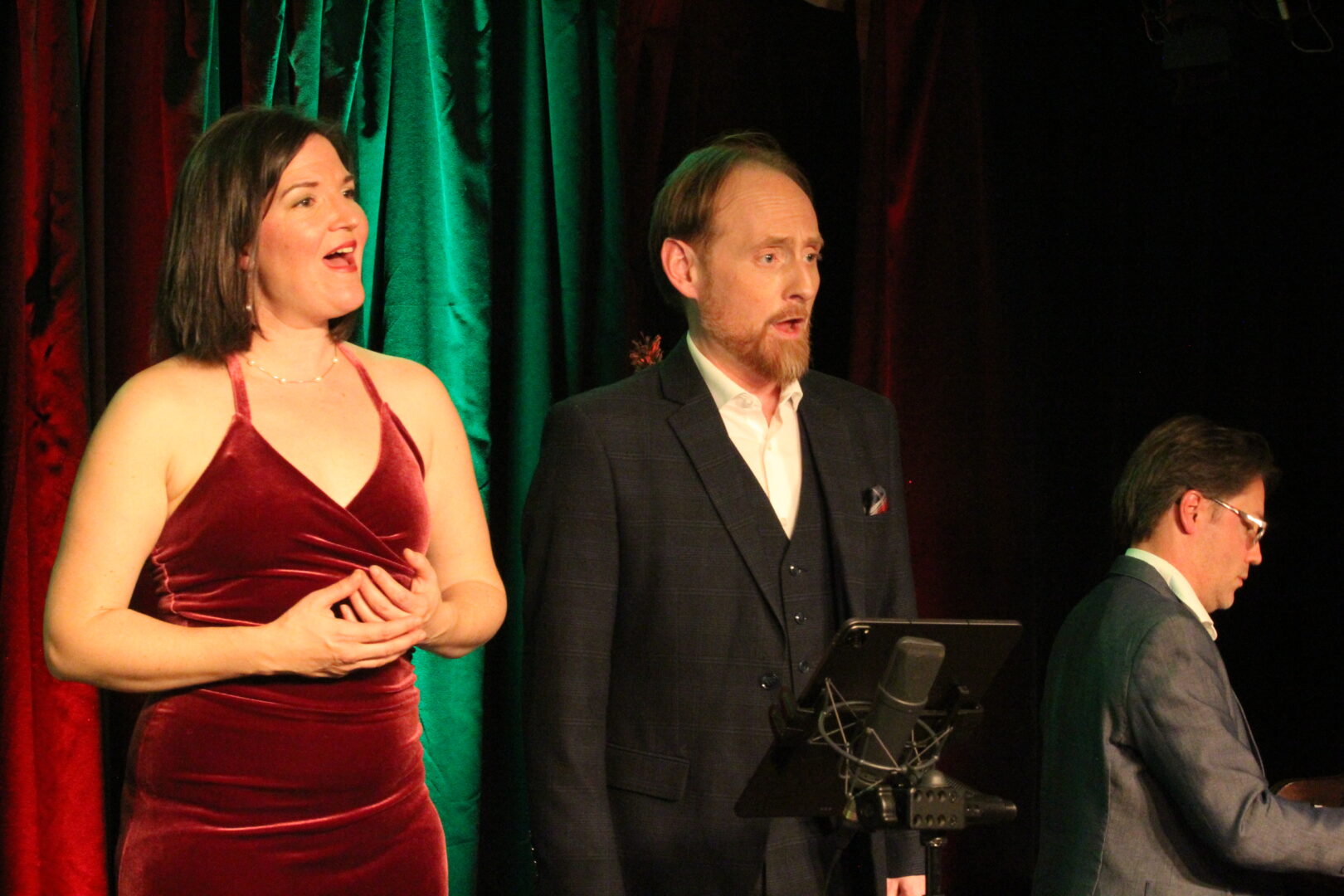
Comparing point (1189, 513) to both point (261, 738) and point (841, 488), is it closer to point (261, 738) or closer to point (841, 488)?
point (841, 488)

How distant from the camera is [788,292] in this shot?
2557mm

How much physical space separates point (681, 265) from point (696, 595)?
0.69 m

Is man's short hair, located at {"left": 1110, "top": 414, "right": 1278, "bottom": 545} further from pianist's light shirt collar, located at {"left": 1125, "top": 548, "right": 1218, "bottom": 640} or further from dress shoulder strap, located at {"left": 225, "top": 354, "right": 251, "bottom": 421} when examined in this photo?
dress shoulder strap, located at {"left": 225, "top": 354, "right": 251, "bottom": 421}

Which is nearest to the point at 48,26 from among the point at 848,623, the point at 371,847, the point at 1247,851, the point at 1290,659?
the point at 371,847

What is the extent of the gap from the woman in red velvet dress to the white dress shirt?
1.84 ft

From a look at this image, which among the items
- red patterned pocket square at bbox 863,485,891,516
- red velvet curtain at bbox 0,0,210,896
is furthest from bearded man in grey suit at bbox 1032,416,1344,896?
red velvet curtain at bbox 0,0,210,896

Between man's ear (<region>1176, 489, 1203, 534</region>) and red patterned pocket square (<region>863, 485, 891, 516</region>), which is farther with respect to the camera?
man's ear (<region>1176, 489, 1203, 534</region>)

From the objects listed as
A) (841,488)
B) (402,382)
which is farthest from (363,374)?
(841,488)

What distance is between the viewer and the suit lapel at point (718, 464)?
7.64ft

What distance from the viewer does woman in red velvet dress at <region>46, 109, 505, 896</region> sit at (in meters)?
1.93

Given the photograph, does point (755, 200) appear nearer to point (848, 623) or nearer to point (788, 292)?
point (788, 292)

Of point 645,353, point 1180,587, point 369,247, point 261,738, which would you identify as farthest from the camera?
point 645,353

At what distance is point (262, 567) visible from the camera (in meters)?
2.01

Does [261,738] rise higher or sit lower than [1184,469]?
lower
